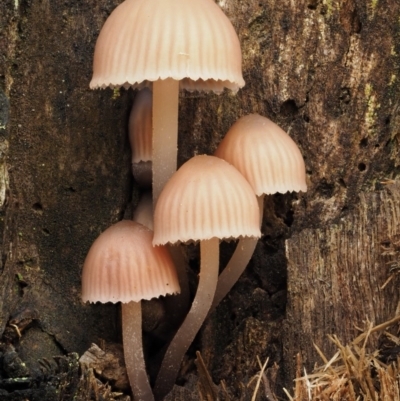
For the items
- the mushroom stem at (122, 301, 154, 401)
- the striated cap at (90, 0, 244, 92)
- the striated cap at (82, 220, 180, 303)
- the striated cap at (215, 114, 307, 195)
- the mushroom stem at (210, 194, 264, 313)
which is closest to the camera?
the striated cap at (90, 0, 244, 92)

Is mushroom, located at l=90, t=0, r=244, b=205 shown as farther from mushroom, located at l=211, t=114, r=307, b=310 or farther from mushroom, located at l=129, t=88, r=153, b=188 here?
mushroom, located at l=129, t=88, r=153, b=188

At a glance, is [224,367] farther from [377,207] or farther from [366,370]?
[377,207]

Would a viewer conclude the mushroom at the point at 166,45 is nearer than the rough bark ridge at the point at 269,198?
Yes

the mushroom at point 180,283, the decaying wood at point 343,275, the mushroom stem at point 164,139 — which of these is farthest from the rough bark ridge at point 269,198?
the mushroom stem at point 164,139

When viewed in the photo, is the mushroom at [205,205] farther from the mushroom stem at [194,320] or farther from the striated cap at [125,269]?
the mushroom stem at [194,320]

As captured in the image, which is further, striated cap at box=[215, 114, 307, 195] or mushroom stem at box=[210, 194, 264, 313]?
mushroom stem at box=[210, 194, 264, 313]

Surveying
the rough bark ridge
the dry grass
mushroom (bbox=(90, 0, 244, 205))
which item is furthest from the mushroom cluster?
the dry grass
